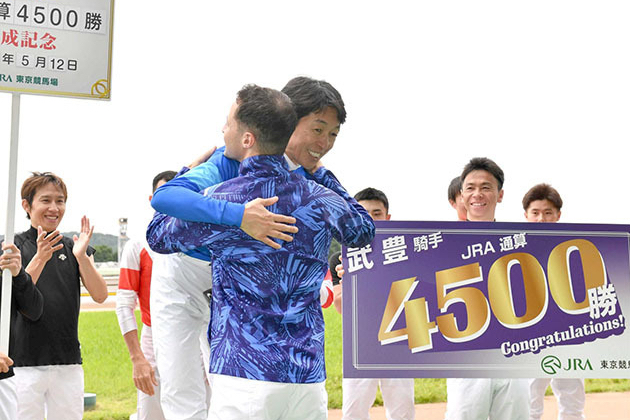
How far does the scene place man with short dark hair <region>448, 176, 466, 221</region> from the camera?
4527mm

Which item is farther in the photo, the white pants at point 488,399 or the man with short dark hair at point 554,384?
the man with short dark hair at point 554,384

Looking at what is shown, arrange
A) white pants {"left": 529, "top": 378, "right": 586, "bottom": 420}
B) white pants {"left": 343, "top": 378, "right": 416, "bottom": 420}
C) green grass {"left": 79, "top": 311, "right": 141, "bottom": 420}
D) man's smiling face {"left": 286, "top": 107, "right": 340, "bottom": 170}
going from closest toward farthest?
man's smiling face {"left": 286, "top": 107, "right": 340, "bottom": 170} < white pants {"left": 343, "top": 378, "right": 416, "bottom": 420} < white pants {"left": 529, "top": 378, "right": 586, "bottom": 420} < green grass {"left": 79, "top": 311, "right": 141, "bottom": 420}

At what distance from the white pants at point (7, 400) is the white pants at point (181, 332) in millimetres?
820

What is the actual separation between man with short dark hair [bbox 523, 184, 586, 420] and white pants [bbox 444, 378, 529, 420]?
1.72 m

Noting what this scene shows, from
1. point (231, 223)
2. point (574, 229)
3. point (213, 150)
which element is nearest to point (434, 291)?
point (574, 229)

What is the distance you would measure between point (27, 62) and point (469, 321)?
102 inches

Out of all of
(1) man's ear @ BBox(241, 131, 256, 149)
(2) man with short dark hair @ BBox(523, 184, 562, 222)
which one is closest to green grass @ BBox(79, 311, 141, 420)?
(2) man with short dark hair @ BBox(523, 184, 562, 222)

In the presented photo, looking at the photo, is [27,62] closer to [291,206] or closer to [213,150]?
[213,150]

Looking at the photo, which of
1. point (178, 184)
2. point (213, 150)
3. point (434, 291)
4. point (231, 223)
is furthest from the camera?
point (434, 291)

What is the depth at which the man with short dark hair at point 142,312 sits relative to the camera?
381cm

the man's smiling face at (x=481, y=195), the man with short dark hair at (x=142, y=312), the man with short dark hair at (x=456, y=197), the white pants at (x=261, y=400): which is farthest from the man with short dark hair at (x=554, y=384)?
the white pants at (x=261, y=400)

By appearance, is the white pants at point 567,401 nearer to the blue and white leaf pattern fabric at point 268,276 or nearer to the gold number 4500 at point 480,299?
the gold number 4500 at point 480,299

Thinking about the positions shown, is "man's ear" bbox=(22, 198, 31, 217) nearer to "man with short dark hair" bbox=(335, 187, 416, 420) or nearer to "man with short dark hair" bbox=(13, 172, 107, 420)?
"man with short dark hair" bbox=(13, 172, 107, 420)

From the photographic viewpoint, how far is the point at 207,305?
124 inches
